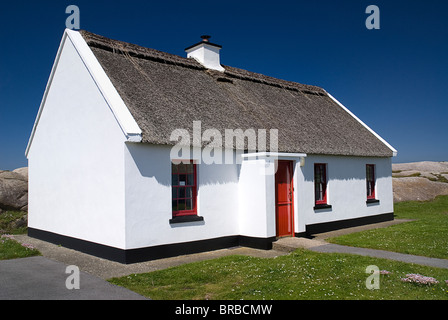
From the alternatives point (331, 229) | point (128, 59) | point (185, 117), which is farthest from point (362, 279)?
point (128, 59)

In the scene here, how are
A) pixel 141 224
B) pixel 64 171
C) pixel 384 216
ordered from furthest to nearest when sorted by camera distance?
pixel 384 216 → pixel 64 171 → pixel 141 224

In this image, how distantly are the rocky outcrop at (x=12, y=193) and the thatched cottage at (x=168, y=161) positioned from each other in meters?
3.11

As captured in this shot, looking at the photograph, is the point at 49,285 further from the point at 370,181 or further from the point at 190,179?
the point at 370,181

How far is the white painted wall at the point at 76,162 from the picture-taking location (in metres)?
9.52

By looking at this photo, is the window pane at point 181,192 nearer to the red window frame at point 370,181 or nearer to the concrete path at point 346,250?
the concrete path at point 346,250

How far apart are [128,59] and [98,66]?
1.78 meters

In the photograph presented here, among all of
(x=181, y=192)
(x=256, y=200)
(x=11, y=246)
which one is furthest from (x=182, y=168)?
(x=11, y=246)

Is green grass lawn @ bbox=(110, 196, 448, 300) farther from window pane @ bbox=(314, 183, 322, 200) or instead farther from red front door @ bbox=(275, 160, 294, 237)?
window pane @ bbox=(314, 183, 322, 200)

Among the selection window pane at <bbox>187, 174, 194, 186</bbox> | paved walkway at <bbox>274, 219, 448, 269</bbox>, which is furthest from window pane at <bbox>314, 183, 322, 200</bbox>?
window pane at <bbox>187, 174, 194, 186</bbox>

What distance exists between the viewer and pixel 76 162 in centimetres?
1109

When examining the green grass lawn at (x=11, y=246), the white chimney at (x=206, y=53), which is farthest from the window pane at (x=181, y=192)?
the white chimney at (x=206, y=53)

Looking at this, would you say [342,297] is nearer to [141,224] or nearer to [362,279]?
[362,279]

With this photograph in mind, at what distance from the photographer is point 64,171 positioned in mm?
11711

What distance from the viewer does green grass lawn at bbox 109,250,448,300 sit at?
20.8 feet
